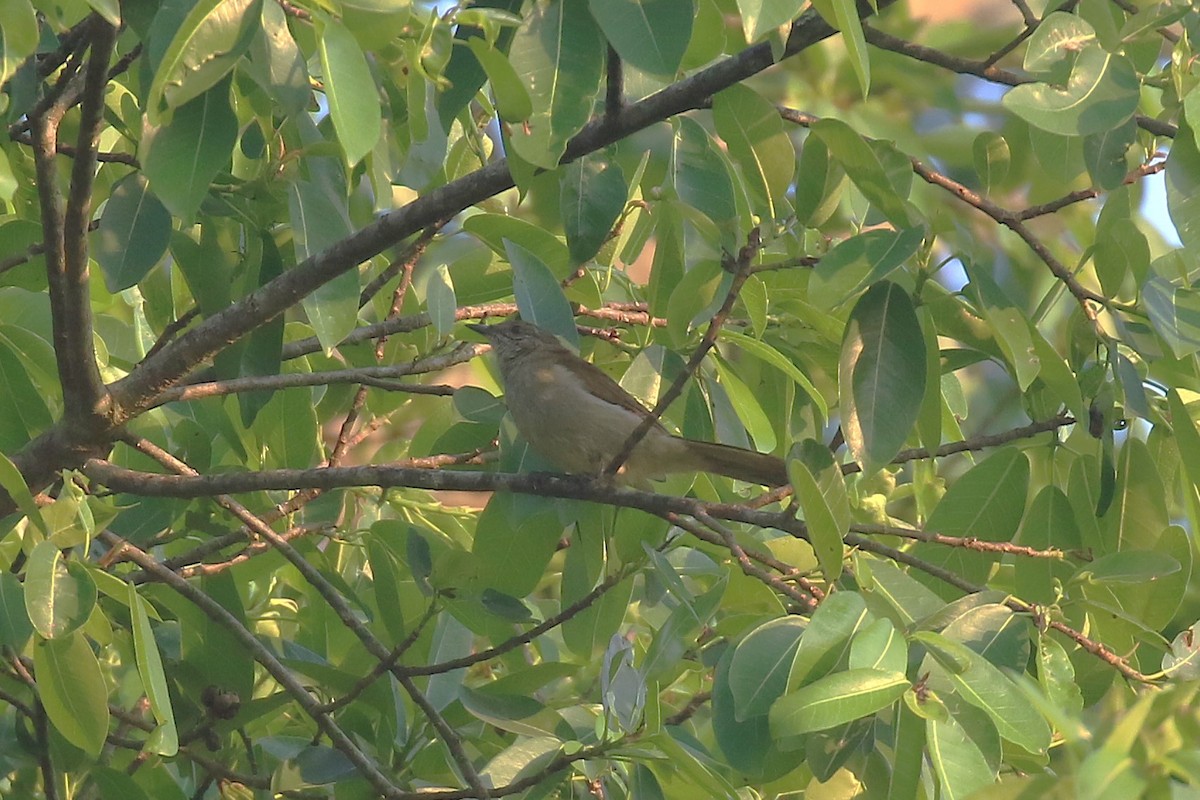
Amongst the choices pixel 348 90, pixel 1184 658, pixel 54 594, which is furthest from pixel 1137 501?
pixel 54 594

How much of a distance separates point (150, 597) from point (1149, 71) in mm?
3194

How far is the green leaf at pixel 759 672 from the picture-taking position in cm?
264

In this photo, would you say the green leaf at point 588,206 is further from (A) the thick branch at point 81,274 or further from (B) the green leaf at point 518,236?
(A) the thick branch at point 81,274

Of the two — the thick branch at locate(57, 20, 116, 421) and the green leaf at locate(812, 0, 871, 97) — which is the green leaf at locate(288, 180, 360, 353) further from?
the green leaf at locate(812, 0, 871, 97)

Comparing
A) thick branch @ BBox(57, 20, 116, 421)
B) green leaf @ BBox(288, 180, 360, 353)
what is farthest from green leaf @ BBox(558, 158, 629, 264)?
thick branch @ BBox(57, 20, 116, 421)

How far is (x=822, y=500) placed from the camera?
2.74 m

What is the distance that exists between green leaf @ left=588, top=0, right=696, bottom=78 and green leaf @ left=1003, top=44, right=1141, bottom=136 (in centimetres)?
69

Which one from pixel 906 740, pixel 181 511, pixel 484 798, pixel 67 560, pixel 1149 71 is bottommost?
pixel 484 798

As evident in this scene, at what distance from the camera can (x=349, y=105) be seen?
226 centimetres

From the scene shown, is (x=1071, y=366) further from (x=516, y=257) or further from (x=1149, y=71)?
(x=516, y=257)

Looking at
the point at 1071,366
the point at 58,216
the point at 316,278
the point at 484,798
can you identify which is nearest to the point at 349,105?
the point at 316,278

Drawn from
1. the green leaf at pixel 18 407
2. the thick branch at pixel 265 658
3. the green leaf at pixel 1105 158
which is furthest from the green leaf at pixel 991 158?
the green leaf at pixel 18 407

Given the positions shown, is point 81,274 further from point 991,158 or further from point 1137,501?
point 1137,501

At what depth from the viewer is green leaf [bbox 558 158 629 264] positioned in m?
3.30
